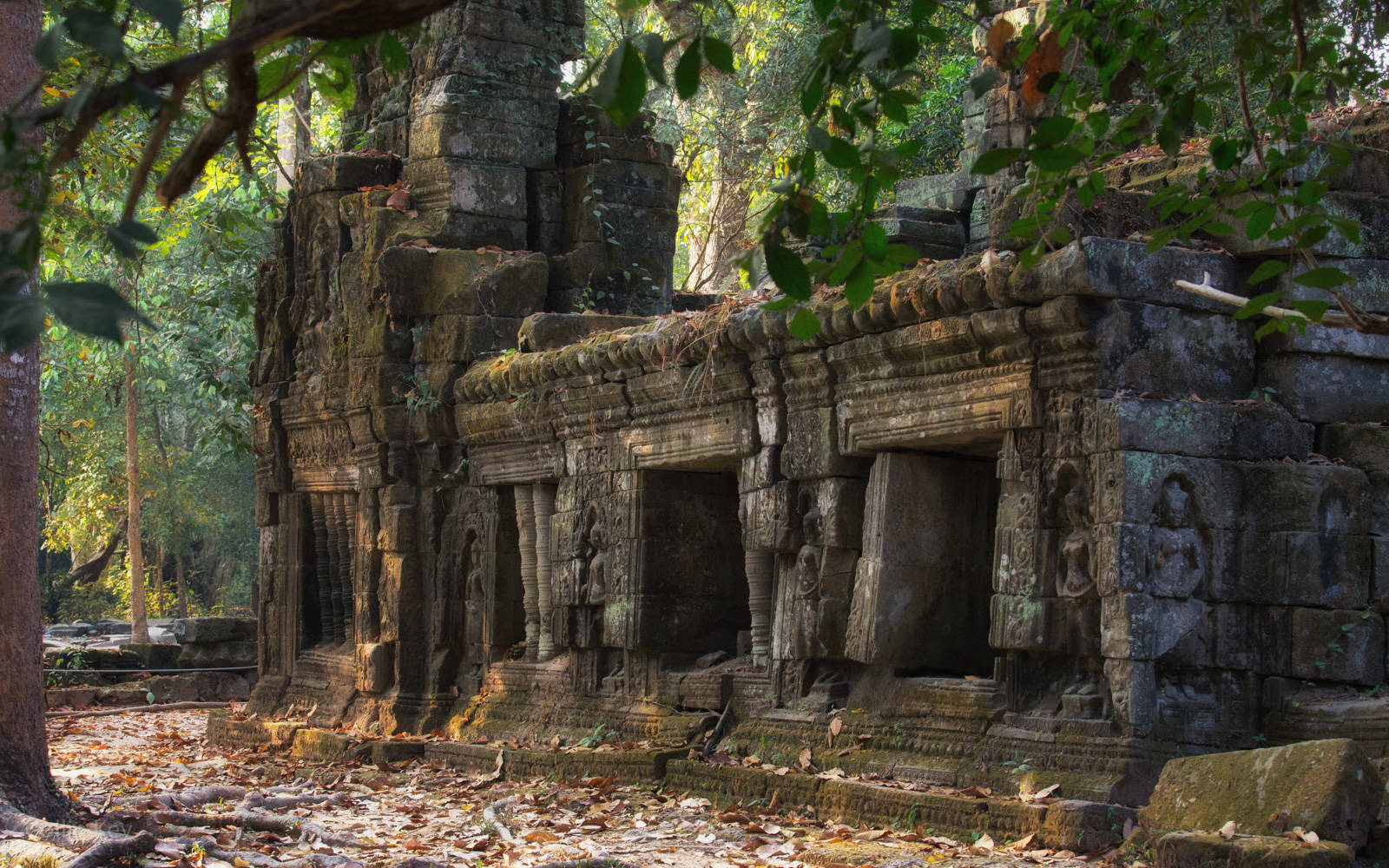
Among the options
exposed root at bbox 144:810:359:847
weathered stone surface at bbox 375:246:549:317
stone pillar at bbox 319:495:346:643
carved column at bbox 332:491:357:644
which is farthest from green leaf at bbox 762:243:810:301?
stone pillar at bbox 319:495:346:643

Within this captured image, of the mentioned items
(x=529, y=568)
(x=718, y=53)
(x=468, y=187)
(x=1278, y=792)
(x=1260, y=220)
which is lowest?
(x=1278, y=792)

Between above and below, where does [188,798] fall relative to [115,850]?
below

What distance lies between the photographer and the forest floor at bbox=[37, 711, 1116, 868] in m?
6.84

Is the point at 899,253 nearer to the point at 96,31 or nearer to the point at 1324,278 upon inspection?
the point at 1324,278

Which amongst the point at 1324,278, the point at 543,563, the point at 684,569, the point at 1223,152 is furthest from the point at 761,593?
the point at 1324,278

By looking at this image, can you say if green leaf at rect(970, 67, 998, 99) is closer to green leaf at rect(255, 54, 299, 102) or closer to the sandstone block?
green leaf at rect(255, 54, 299, 102)

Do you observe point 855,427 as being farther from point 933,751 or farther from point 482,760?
point 482,760

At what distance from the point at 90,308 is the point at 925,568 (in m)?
6.52

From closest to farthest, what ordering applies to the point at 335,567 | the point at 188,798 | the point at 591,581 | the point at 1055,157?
the point at 1055,157 → the point at 188,798 → the point at 591,581 → the point at 335,567

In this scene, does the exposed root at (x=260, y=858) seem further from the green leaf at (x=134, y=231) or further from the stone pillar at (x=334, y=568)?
the stone pillar at (x=334, y=568)

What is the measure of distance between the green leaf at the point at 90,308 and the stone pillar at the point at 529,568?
9397 mm

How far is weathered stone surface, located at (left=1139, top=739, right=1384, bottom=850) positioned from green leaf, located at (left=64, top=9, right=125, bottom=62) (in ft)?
15.5

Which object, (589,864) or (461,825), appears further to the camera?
(461,825)

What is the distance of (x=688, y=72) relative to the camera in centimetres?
354
